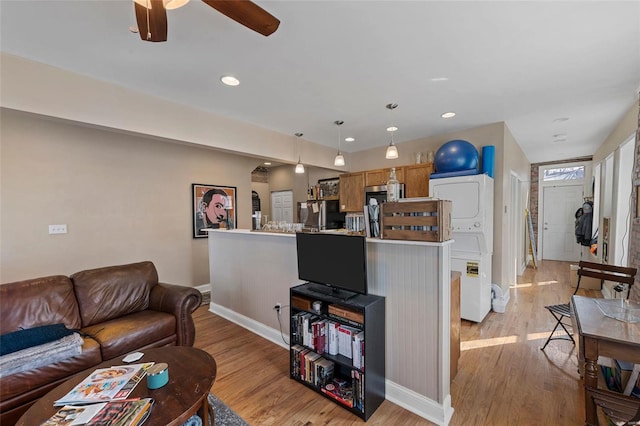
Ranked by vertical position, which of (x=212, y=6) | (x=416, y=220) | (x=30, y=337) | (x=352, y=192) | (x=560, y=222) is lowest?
(x=30, y=337)

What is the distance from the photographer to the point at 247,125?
366 cm

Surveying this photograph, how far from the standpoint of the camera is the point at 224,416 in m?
1.92

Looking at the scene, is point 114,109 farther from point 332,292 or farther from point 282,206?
point 282,206

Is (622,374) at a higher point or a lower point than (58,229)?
lower

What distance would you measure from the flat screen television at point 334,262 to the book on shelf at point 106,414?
1302 mm

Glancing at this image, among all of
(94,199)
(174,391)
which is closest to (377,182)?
(174,391)

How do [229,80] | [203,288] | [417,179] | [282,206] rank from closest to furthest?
1. [229,80]
2. [417,179]
3. [203,288]
4. [282,206]

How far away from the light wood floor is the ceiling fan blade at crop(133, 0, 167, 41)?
250cm

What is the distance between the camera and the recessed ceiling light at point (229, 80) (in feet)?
7.89

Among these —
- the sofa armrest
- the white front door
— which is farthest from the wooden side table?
the white front door

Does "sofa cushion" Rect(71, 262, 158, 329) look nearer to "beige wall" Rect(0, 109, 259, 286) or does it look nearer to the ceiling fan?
"beige wall" Rect(0, 109, 259, 286)

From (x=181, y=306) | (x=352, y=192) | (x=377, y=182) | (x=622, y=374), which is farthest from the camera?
(x=352, y=192)

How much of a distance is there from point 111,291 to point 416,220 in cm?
298

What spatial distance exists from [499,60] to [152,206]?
186 inches
